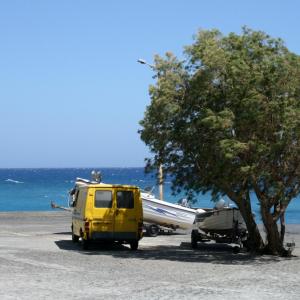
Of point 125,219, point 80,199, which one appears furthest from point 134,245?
point 80,199

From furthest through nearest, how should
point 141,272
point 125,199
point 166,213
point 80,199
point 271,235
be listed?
point 166,213, point 80,199, point 125,199, point 271,235, point 141,272

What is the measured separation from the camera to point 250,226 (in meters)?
22.4

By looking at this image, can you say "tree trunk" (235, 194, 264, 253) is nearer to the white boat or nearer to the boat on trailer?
the boat on trailer

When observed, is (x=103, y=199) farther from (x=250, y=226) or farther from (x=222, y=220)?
(x=250, y=226)

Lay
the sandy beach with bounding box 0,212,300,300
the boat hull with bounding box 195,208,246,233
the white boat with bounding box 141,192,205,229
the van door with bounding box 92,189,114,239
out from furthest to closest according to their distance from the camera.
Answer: the white boat with bounding box 141,192,205,229 → the boat hull with bounding box 195,208,246,233 → the van door with bounding box 92,189,114,239 → the sandy beach with bounding box 0,212,300,300

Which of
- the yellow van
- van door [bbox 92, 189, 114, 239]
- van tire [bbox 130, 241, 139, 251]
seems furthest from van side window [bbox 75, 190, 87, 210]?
van tire [bbox 130, 241, 139, 251]

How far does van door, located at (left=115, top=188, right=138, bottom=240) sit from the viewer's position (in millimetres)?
22344

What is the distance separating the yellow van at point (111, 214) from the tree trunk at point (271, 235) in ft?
12.9

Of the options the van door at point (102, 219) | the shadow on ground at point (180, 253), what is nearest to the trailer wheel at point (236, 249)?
the shadow on ground at point (180, 253)

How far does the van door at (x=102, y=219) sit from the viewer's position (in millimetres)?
22188

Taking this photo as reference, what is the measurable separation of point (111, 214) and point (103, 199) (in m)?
0.56

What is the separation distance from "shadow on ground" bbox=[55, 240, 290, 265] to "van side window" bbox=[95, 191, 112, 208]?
1.44 m

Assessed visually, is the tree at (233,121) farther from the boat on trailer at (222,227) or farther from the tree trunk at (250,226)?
the boat on trailer at (222,227)

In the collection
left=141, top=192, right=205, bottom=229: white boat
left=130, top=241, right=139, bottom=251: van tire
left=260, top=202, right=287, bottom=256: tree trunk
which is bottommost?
left=130, top=241, right=139, bottom=251: van tire
